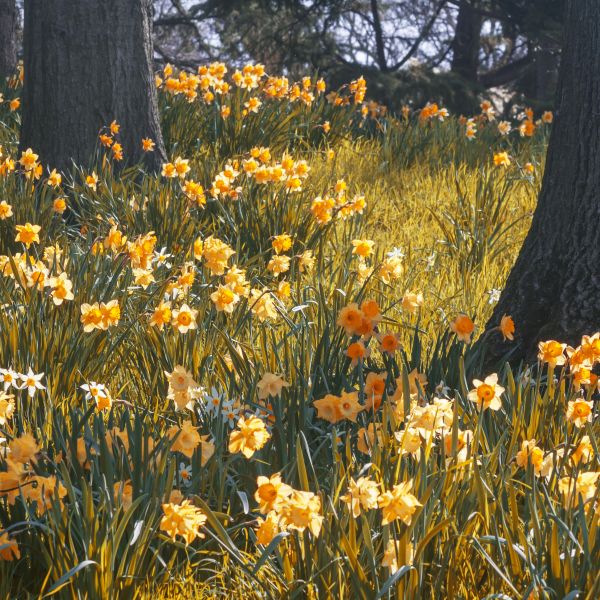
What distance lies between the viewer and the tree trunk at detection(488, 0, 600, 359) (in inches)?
112

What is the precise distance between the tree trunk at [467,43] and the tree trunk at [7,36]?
6.03 metres

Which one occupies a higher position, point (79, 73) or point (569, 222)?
point (79, 73)

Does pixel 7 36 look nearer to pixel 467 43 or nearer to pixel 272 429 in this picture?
pixel 467 43

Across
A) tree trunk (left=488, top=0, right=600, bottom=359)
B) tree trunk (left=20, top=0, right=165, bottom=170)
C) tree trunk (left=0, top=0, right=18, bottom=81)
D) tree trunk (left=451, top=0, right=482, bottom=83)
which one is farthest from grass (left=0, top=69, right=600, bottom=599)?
tree trunk (left=451, top=0, right=482, bottom=83)

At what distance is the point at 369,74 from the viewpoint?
Result: 11.6 metres

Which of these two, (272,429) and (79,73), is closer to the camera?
(272,429)

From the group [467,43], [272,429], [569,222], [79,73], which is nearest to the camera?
[272,429]

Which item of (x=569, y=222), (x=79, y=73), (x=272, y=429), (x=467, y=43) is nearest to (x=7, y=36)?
(x=79, y=73)

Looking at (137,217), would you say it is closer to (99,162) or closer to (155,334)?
(99,162)

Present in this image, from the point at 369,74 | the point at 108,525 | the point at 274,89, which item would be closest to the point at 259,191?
the point at 274,89

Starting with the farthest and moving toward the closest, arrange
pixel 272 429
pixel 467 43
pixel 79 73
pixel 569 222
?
1. pixel 467 43
2. pixel 79 73
3. pixel 569 222
4. pixel 272 429

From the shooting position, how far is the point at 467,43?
12539mm

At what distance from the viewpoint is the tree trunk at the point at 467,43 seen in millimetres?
12492

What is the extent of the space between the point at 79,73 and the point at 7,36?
442 centimetres
